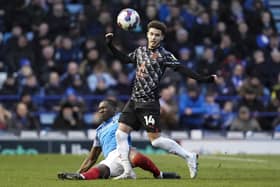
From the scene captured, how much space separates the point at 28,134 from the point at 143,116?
1038 centimetres

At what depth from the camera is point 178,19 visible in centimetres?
2792

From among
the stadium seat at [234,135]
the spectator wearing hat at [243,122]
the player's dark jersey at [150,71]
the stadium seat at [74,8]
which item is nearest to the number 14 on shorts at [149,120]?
the player's dark jersey at [150,71]

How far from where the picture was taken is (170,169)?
55.5 ft

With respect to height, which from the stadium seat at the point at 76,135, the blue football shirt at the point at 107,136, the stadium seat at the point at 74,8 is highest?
the stadium seat at the point at 74,8

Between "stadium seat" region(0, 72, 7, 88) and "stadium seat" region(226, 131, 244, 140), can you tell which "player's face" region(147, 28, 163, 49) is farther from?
"stadium seat" region(0, 72, 7, 88)

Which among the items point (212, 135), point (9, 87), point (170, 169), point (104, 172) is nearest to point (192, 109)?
point (212, 135)

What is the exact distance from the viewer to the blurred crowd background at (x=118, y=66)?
2512 centimetres

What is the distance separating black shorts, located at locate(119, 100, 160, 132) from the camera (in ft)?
45.4

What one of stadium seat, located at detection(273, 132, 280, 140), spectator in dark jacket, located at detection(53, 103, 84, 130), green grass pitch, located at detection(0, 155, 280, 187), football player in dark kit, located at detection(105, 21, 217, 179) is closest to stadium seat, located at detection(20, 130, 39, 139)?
spectator in dark jacket, located at detection(53, 103, 84, 130)

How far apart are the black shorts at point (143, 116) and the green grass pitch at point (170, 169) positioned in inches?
29.8

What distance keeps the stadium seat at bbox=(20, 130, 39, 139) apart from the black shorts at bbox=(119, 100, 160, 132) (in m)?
10.2

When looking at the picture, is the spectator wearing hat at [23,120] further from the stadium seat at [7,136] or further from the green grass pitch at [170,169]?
the green grass pitch at [170,169]

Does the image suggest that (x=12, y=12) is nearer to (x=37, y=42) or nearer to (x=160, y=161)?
(x=37, y=42)

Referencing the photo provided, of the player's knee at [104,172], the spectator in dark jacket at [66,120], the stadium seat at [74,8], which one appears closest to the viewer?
the player's knee at [104,172]
